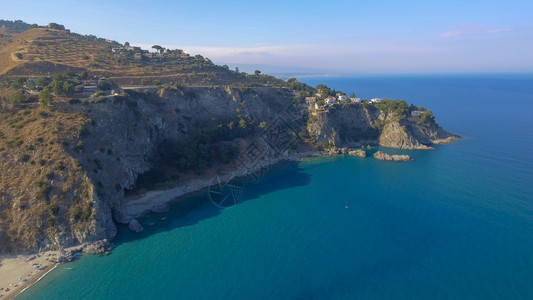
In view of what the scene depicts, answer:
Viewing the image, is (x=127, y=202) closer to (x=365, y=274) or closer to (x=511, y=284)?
(x=365, y=274)

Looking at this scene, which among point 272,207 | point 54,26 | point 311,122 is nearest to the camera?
point 272,207

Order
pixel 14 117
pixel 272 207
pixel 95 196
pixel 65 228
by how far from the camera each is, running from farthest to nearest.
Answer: pixel 272 207 < pixel 14 117 < pixel 95 196 < pixel 65 228

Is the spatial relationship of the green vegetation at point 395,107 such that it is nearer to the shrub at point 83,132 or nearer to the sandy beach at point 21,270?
the shrub at point 83,132

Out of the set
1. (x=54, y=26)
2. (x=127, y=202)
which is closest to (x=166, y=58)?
(x=54, y=26)

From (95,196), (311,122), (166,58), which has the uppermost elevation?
(166,58)

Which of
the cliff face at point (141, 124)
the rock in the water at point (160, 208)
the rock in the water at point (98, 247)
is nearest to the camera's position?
the rock in the water at point (98, 247)

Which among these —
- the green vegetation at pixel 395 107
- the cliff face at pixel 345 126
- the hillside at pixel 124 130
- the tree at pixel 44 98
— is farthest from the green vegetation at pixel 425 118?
the tree at pixel 44 98
